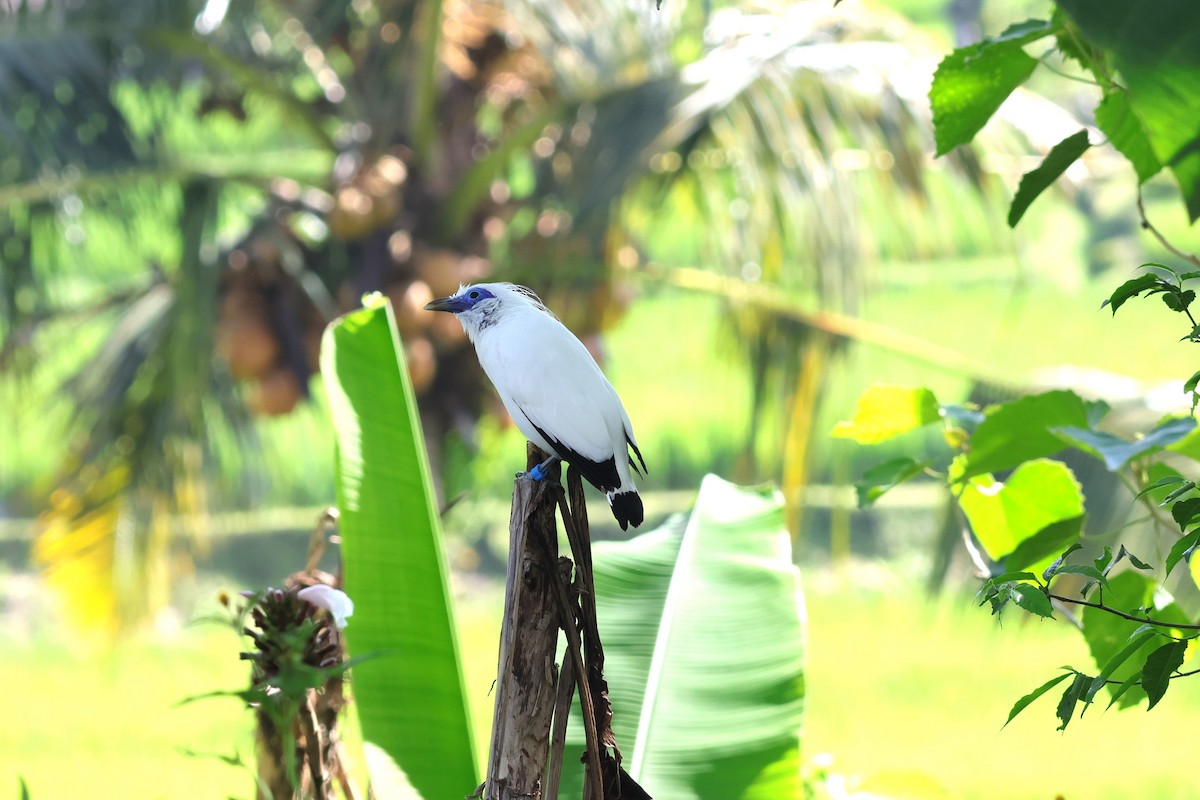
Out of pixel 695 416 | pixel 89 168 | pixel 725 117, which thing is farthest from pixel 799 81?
pixel 695 416

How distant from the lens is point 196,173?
216cm

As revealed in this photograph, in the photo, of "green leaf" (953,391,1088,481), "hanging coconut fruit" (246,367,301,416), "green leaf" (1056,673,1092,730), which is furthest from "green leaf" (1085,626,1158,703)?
"hanging coconut fruit" (246,367,301,416)

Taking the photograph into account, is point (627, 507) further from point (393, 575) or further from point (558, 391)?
point (393, 575)

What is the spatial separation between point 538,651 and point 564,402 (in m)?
0.14

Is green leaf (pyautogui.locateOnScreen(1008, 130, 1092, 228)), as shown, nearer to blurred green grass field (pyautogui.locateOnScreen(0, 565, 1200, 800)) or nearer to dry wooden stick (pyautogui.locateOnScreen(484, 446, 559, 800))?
dry wooden stick (pyautogui.locateOnScreen(484, 446, 559, 800))

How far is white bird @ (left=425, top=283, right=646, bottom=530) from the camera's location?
2.19 feet

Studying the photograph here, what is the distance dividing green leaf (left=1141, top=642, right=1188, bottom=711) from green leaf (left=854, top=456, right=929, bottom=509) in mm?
229

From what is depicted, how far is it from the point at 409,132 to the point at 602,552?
5.13ft

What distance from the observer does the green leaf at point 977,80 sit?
23.9 inches

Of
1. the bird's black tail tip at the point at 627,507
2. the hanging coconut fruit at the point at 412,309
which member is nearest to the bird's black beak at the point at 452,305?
the bird's black tail tip at the point at 627,507

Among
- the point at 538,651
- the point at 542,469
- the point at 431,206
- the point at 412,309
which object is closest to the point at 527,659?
the point at 538,651

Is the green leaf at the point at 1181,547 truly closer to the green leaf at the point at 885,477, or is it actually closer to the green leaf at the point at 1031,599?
the green leaf at the point at 1031,599

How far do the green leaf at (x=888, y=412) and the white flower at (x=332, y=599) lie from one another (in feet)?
1.22

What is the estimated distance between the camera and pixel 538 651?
659 mm
